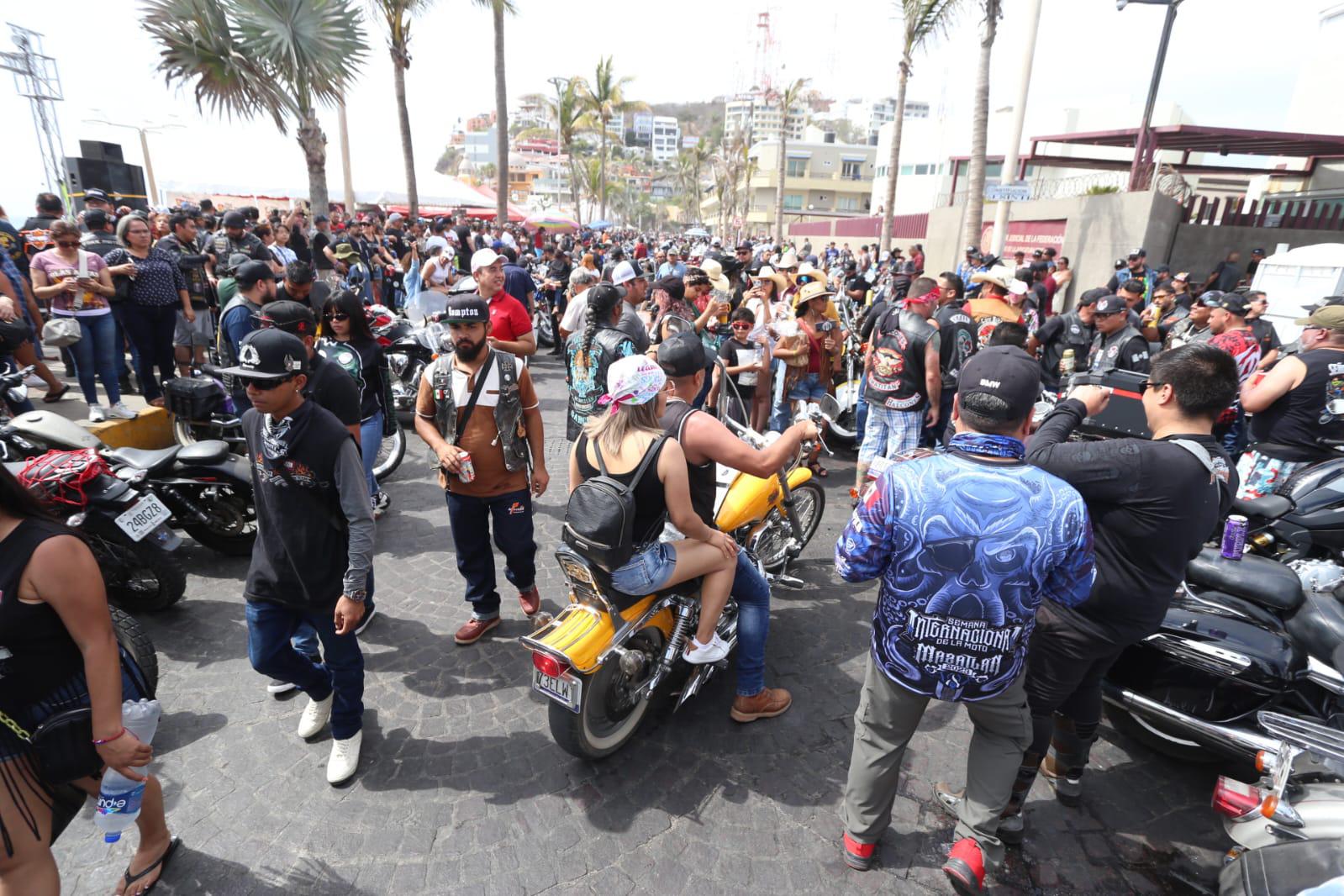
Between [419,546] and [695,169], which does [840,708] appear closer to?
[419,546]

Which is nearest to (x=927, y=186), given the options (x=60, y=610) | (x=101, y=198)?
(x=101, y=198)

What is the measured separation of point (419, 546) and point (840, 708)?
3336 mm

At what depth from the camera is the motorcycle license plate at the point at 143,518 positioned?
364cm

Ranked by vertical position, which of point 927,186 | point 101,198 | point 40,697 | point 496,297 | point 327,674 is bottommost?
point 327,674

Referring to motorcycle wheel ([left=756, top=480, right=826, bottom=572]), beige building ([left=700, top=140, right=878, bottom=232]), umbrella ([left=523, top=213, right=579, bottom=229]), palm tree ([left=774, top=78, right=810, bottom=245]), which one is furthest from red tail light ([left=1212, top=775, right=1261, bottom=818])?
beige building ([left=700, top=140, right=878, bottom=232])

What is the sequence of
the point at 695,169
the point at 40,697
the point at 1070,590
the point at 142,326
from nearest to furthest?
1. the point at 40,697
2. the point at 1070,590
3. the point at 142,326
4. the point at 695,169

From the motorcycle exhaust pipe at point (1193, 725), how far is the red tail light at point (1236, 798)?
26 centimetres

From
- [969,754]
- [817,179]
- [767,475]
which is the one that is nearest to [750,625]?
[767,475]

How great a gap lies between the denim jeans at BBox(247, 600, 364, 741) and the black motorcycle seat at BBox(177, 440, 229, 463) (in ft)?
6.23

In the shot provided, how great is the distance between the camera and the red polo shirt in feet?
17.8

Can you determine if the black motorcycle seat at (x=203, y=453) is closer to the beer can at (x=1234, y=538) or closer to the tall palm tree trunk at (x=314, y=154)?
the beer can at (x=1234, y=538)

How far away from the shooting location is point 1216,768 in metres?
3.19

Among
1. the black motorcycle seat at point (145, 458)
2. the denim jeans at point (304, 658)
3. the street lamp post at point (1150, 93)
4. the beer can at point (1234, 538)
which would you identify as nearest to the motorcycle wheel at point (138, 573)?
the black motorcycle seat at point (145, 458)

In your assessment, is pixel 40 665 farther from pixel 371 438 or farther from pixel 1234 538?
pixel 1234 538
